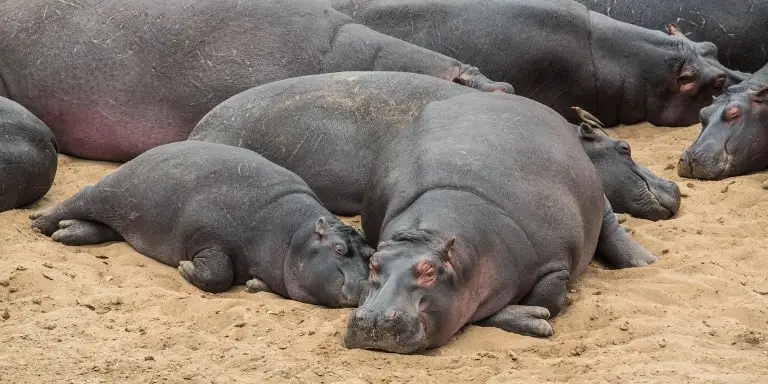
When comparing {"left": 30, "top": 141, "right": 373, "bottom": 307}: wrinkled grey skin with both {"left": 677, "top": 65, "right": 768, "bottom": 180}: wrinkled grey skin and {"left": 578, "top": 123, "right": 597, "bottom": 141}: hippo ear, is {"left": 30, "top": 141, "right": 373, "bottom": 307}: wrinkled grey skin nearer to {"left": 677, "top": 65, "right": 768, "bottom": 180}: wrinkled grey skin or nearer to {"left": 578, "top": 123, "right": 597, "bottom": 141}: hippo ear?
{"left": 578, "top": 123, "right": 597, "bottom": 141}: hippo ear

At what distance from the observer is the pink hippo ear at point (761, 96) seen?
8750 mm

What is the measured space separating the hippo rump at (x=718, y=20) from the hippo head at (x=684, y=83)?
21.1 inches

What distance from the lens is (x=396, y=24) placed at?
920 centimetres

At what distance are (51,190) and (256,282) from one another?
1829mm

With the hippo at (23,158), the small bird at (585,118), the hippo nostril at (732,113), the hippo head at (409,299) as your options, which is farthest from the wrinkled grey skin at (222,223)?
the hippo nostril at (732,113)

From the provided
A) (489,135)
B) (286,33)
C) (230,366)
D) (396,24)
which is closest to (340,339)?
(230,366)

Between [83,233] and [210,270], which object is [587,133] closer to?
[210,270]

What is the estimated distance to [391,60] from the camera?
8.46 metres

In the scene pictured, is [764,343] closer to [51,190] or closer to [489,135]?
[489,135]

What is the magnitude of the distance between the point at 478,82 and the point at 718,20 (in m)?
2.87

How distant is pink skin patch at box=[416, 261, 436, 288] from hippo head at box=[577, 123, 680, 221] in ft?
8.17

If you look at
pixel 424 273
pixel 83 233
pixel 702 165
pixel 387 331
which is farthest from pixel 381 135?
pixel 702 165

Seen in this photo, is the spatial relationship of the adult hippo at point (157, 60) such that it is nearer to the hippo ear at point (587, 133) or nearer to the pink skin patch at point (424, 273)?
the hippo ear at point (587, 133)

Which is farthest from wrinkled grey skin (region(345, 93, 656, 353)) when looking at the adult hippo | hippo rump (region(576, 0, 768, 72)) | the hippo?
hippo rump (region(576, 0, 768, 72))
